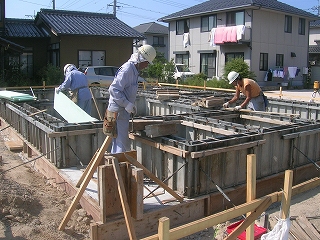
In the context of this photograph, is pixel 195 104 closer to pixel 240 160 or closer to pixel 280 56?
pixel 240 160

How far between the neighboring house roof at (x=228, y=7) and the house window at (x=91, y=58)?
29.1 ft

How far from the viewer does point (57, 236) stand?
4.85 m

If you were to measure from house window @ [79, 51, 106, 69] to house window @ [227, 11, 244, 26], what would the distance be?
30.2 feet

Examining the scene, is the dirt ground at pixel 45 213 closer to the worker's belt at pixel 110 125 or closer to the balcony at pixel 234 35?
the worker's belt at pixel 110 125

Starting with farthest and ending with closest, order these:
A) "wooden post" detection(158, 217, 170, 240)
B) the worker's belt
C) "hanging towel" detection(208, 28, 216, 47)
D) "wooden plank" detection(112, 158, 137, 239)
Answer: "hanging towel" detection(208, 28, 216, 47)
the worker's belt
"wooden plank" detection(112, 158, 137, 239)
"wooden post" detection(158, 217, 170, 240)

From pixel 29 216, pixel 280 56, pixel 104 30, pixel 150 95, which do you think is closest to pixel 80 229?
pixel 29 216

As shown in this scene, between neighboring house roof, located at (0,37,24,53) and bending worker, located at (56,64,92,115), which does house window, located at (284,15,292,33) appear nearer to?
neighboring house roof, located at (0,37,24,53)

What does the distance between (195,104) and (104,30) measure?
14177 mm

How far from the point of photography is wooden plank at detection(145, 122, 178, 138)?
5836mm

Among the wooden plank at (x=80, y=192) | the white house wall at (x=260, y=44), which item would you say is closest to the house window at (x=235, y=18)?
the white house wall at (x=260, y=44)

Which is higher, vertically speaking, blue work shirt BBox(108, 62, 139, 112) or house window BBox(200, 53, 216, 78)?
house window BBox(200, 53, 216, 78)

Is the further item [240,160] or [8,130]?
[8,130]

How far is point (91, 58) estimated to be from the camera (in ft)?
75.0

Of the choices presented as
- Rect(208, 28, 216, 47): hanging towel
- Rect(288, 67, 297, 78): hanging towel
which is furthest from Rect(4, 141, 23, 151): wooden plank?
Rect(288, 67, 297, 78): hanging towel
